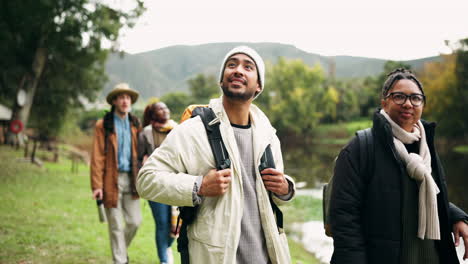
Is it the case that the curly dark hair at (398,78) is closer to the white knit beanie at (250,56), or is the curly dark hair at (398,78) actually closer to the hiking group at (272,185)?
the hiking group at (272,185)

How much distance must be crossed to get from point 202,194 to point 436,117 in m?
44.9

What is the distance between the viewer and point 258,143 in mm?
2473

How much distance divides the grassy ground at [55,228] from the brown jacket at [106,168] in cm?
63

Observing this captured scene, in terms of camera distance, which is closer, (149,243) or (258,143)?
(258,143)

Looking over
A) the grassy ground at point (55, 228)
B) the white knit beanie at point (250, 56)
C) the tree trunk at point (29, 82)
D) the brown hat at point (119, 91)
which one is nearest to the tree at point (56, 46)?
the tree trunk at point (29, 82)

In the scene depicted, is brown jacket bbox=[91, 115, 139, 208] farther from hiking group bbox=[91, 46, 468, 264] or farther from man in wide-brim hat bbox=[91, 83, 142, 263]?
hiking group bbox=[91, 46, 468, 264]

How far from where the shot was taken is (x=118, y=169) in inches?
183

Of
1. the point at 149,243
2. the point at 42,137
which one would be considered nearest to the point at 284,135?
the point at 42,137

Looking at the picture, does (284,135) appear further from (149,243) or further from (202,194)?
(202,194)

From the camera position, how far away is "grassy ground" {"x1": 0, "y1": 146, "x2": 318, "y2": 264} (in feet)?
17.4

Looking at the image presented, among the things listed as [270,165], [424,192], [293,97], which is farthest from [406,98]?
[293,97]

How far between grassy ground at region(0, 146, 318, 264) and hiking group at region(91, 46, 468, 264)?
298cm

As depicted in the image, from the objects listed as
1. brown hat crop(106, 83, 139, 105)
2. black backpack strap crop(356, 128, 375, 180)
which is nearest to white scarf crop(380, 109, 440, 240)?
black backpack strap crop(356, 128, 375, 180)

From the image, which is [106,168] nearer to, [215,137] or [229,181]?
[215,137]
